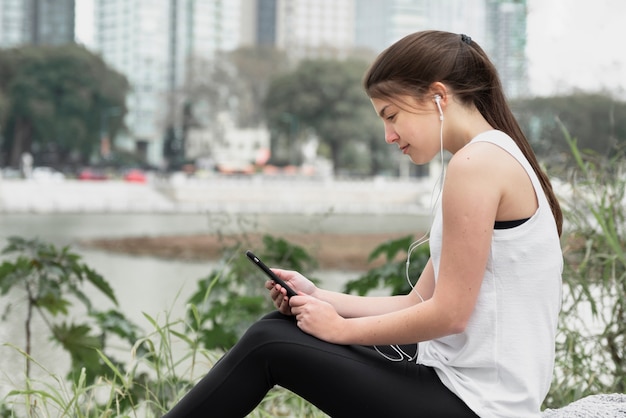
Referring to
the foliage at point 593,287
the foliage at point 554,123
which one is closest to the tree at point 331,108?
the foliage at point 554,123

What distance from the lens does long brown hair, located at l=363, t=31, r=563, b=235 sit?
905mm

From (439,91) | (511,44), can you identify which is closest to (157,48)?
(511,44)

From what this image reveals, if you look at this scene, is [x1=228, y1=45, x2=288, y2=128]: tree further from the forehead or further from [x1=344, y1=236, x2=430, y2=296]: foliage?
the forehead

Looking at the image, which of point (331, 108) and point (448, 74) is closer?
point (448, 74)

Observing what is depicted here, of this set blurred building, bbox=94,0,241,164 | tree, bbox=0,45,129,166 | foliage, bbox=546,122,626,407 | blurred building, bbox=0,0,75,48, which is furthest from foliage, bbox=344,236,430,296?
blurred building, bbox=94,0,241,164

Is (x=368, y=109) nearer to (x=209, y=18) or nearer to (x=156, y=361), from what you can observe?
(x=209, y=18)

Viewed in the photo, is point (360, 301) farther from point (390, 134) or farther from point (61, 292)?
point (61, 292)

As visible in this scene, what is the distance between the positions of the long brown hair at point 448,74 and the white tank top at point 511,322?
60 millimetres

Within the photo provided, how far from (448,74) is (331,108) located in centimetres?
3705

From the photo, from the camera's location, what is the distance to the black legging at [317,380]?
35.0 inches

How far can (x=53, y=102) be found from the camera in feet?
110

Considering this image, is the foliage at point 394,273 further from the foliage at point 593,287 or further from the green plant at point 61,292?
the green plant at point 61,292

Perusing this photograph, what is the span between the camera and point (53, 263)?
1.86 m

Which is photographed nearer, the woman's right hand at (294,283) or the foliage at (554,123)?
the woman's right hand at (294,283)
